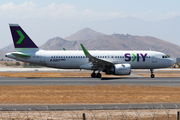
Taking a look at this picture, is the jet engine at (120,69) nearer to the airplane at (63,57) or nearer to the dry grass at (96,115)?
the airplane at (63,57)

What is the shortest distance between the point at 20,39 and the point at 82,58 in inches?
426

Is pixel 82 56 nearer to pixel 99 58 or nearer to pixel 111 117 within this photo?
pixel 99 58

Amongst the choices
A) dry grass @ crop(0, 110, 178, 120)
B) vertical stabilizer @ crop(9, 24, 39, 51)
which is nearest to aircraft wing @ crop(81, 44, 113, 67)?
vertical stabilizer @ crop(9, 24, 39, 51)

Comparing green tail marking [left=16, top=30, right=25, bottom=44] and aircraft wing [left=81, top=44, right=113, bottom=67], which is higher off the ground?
green tail marking [left=16, top=30, right=25, bottom=44]

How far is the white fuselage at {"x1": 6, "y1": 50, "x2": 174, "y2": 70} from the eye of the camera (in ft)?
137

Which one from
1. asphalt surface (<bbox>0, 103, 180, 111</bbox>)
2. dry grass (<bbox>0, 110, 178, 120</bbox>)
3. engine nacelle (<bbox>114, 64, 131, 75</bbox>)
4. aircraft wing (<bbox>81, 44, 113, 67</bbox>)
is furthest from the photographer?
aircraft wing (<bbox>81, 44, 113, 67</bbox>)

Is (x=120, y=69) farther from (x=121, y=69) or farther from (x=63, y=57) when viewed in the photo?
(x=63, y=57)

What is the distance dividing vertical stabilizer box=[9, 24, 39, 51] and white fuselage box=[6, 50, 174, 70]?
129 cm

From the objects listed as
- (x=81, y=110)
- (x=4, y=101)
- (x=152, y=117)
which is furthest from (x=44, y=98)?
(x=152, y=117)

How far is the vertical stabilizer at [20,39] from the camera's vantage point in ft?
137

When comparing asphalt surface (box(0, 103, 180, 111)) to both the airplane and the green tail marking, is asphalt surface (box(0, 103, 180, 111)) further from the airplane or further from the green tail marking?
the green tail marking

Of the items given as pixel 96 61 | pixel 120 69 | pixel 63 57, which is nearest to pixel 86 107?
pixel 120 69

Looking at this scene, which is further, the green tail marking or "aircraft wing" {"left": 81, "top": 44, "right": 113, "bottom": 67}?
the green tail marking

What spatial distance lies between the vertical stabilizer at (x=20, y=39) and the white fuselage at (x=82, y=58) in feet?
4.24
